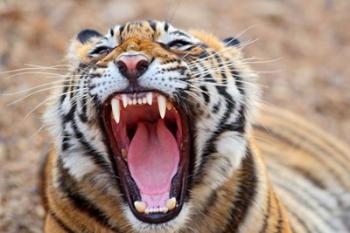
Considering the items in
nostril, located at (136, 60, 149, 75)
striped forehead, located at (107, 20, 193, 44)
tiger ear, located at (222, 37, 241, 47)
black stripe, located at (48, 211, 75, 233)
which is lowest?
black stripe, located at (48, 211, 75, 233)

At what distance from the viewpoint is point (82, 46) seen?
3104 mm

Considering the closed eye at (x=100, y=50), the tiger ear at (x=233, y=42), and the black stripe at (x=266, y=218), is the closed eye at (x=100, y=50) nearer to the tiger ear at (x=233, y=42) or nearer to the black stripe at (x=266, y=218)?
the tiger ear at (x=233, y=42)

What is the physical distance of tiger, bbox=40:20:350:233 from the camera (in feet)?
8.67

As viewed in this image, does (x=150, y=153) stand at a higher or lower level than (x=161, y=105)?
lower

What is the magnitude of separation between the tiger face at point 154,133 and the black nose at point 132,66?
0.21 feet

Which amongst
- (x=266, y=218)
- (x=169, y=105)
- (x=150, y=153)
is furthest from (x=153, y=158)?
(x=266, y=218)

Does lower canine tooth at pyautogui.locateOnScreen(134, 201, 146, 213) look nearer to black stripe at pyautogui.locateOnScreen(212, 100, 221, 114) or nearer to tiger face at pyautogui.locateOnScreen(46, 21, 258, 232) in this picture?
tiger face at pyautogui.locateOnScreen(46, 21, 258, 232)

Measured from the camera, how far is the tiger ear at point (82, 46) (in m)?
2.96

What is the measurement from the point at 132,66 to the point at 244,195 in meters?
0.60

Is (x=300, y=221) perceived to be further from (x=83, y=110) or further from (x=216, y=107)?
(x=83, y=110)

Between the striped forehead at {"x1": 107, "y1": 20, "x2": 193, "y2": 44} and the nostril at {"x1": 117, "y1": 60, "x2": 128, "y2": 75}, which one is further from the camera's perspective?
the striped forehead at {"x1": 107, "y1": 20, "x2": 193, "y2": 44}

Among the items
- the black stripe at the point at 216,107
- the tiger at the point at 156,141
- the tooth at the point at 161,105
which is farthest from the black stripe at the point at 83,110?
the black stripe at the point at 216,107

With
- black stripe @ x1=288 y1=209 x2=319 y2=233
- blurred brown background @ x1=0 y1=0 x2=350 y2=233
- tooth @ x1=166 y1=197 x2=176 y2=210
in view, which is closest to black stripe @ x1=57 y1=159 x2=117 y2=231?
tooth @ x1=166 y1=197 x2=176 y2=210

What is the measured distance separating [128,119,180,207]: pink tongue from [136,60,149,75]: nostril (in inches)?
11.5
